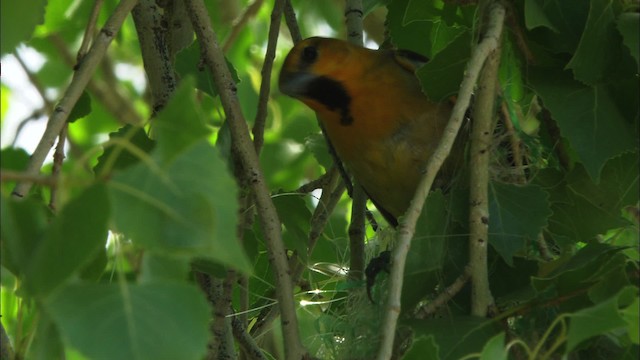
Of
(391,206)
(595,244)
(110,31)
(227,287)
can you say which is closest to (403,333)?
(595,244)

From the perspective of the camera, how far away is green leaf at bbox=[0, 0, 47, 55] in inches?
52.4

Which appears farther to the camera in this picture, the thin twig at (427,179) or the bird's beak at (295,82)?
the bird's beak at (295,82)

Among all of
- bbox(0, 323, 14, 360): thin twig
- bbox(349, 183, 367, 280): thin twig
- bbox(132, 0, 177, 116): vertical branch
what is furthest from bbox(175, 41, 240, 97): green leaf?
bbox(0, 323, 14, 360): thin twig

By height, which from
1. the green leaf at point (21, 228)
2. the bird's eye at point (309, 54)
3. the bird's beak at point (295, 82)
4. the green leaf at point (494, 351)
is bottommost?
the green leaf at point (494, 351)

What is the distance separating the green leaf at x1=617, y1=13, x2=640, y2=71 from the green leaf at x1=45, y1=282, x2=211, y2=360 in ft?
2.66

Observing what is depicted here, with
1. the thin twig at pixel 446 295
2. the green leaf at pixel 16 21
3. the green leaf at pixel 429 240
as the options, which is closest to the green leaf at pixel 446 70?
the green leaf at pixel 429 240

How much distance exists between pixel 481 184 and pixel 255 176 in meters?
0.35

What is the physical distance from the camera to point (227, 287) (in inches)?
84.2

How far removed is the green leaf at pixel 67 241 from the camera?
110cm

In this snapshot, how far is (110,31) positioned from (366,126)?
829 mm

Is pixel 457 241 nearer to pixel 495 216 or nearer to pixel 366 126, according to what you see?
pixel 495 216

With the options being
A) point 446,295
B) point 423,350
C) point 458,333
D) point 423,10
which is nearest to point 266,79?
point 423,10

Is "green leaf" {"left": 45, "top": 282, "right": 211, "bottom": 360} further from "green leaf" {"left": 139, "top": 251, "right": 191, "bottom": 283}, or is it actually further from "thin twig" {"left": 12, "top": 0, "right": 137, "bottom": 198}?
"thin twig" {"left": 12, "top": 0, "right": 137, "bottom": 198}

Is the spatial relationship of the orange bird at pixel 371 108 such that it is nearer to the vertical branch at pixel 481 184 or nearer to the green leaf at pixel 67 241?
the vertical branch at pixel 481 184
